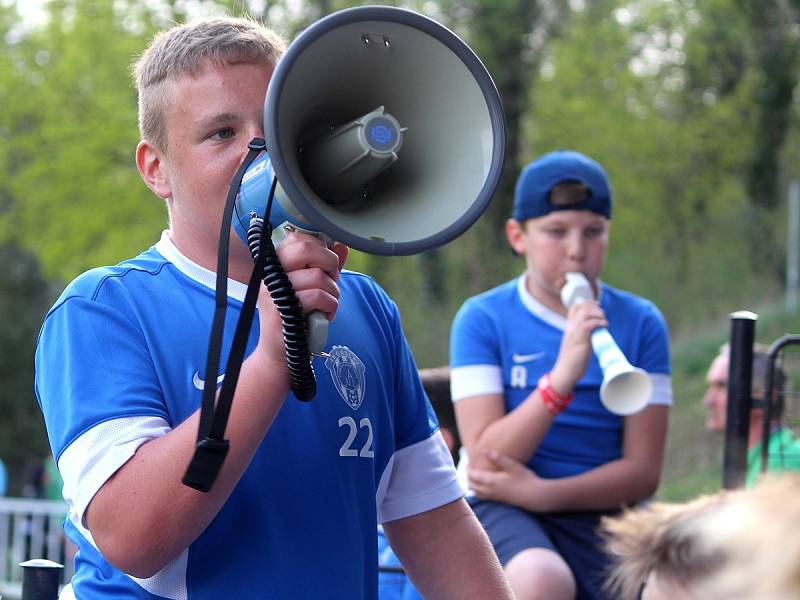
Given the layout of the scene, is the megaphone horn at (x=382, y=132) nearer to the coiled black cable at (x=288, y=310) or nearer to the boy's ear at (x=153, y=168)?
the coiled black cable at (x=288, y=310)

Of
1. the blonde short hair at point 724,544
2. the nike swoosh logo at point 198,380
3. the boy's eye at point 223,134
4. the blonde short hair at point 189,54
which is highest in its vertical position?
the blonde short hair at point 189,54

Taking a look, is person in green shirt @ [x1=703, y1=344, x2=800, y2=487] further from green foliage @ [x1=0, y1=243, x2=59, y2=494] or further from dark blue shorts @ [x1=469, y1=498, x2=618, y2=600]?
green foliage @ [x1=0, y1=243, x2=59, y2=494]

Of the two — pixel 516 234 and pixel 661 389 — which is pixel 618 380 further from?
pixel 516 234

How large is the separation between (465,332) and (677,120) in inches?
795

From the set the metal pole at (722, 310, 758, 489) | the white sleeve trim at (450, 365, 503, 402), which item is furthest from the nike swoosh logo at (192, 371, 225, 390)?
the metal pole at (722, 310, 758, 489)

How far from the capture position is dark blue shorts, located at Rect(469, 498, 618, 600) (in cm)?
352

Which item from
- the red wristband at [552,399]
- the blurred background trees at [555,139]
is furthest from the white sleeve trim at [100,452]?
the blurred background trees at [555,139]

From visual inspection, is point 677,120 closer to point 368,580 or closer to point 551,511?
point 551,511

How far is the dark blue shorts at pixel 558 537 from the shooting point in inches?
138

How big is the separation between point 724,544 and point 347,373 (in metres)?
1.06

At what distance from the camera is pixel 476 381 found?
3.82 metres

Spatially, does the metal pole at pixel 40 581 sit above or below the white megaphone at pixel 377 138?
below

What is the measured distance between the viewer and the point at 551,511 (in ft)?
12.1

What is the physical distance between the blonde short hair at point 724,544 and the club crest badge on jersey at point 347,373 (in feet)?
2.15
